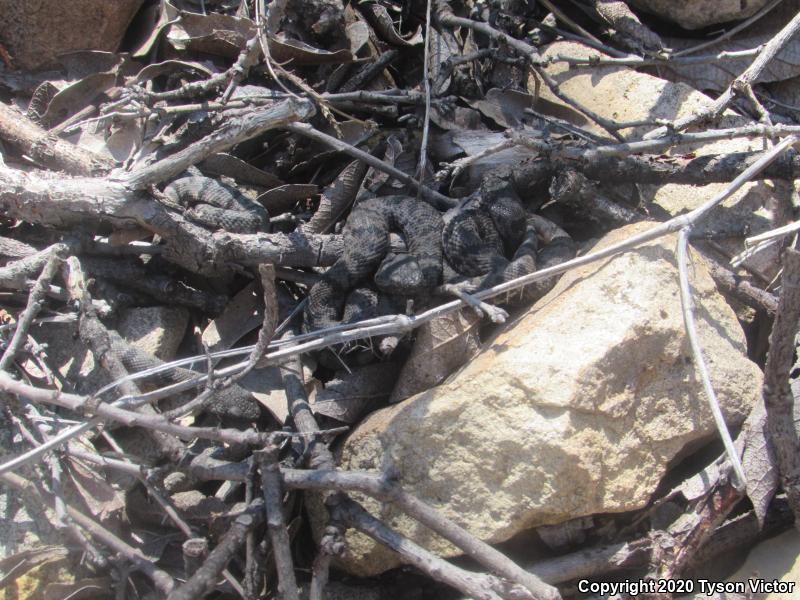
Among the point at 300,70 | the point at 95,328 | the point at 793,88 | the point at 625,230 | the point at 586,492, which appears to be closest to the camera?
the point at 586,492

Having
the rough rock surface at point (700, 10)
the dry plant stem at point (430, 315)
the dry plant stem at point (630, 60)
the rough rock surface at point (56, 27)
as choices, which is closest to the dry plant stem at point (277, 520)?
the dry plant stem at point (430, 315)

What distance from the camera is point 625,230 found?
318 cm

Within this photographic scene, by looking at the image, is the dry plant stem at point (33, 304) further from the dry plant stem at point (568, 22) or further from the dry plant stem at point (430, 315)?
the dry plant stem at point (568, 22)

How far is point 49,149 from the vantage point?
3430mm

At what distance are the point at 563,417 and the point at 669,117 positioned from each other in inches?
84.9

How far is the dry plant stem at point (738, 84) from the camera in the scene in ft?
10.6

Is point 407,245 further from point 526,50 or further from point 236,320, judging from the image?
point 526,50

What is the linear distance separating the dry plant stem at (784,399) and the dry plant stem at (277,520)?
1.86 meters

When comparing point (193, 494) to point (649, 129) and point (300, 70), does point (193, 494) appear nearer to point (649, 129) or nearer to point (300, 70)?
point (300, 70)

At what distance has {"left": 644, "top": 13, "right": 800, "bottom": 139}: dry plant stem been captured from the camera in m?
3.23

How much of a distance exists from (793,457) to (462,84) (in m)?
2.57

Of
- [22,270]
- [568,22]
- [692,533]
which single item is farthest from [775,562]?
[22,270]

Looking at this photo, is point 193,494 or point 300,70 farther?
point 300,70

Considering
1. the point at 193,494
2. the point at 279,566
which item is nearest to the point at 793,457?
the point at 279,566
